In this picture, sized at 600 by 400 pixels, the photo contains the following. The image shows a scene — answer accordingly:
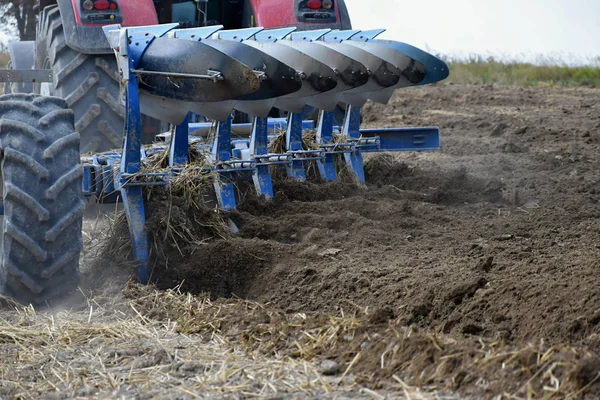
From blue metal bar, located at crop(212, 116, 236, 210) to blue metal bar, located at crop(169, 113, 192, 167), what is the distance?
219mm

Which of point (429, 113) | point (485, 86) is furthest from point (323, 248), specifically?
point (485, 86)

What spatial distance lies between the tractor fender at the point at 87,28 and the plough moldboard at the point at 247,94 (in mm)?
837

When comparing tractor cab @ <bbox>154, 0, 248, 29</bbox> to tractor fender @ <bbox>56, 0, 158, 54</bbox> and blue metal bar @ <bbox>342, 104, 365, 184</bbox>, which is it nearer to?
tractor fender @ <bbox>56, 0, 158, 54</bbox>

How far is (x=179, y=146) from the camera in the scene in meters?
5.10

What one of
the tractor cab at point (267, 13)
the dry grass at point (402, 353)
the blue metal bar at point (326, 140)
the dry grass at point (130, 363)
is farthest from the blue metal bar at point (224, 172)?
the tractor cab at point (267, 13)

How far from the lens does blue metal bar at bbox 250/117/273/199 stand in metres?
5.70

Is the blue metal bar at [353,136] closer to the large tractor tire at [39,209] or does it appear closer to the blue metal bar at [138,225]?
the blue metal bar at [138,225]

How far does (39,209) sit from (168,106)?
0.98m

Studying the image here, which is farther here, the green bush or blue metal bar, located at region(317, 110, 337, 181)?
the green bush

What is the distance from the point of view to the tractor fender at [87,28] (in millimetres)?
6336

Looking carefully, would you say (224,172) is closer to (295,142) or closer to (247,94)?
(295,142)

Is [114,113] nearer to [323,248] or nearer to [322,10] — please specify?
[322,10]

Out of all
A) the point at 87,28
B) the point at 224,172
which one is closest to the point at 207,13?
the point at 87,28

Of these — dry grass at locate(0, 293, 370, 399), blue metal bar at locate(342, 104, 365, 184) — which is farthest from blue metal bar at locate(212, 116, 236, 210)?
dry grass at locate(0, 293, 370, 399)
